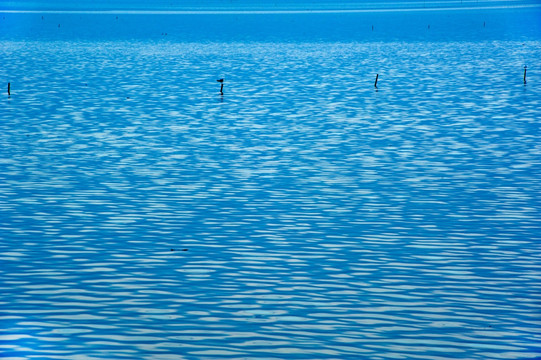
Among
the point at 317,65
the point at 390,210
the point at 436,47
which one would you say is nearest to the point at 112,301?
the point at 390,210

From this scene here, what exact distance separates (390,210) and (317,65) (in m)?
67.8

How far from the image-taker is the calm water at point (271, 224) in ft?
60.4

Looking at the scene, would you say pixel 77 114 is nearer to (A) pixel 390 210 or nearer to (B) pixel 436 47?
(A) pixel 390 210

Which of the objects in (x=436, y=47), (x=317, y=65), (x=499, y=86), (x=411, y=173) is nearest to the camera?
(x=411, y=173)

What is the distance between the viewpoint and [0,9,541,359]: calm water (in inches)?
725

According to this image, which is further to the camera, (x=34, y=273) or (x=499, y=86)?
(x=499, y=86)

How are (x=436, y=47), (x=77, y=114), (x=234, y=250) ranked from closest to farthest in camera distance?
(x=234, y=250), (x=77, y=114), (x=436, y=47)

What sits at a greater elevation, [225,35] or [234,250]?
[234,250]

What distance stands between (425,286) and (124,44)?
11930 centimetres

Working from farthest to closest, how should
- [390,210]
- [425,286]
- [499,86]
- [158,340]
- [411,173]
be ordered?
[499,86] < [411,173] < [390,210] < [425,286] < [158,340]

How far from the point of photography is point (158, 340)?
17.9 m

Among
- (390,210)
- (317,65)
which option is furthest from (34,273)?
(317,65)

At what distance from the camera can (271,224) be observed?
27672 millimetres

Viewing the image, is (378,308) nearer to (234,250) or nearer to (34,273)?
(234,250)
